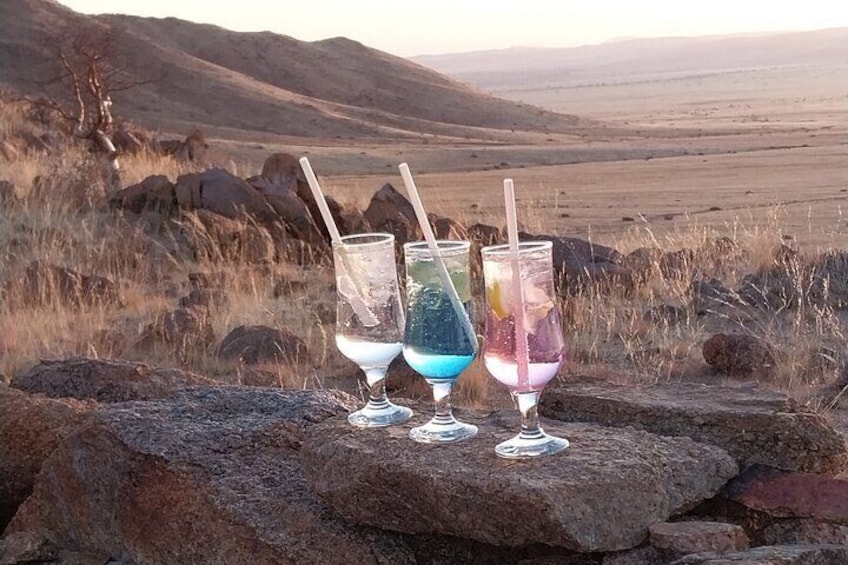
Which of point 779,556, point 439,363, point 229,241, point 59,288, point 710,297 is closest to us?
point 779,556

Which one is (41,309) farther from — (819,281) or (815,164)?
(815,164)

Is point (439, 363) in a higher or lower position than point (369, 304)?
lower

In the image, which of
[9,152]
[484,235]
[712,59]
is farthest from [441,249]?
[712,59]

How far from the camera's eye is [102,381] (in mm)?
3936

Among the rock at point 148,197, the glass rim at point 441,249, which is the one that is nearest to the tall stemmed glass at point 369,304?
the glass rim at point 441,249

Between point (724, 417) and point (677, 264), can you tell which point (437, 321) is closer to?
point (724, 417)

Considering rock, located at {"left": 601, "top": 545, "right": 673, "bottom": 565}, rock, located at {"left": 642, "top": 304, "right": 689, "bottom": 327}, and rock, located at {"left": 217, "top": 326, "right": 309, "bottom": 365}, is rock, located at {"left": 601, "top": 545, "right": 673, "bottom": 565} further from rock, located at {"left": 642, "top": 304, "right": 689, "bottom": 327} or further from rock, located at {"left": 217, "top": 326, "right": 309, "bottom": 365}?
rock, located at {"left": 642, "top": 304, "right": 689, "bottom": 327}

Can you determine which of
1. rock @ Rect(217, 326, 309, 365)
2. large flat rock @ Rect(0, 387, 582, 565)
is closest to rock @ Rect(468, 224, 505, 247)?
rock @ Rect(217, 326, 309, 365)

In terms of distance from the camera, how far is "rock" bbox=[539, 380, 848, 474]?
8.86 feet

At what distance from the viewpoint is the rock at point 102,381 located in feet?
12.6

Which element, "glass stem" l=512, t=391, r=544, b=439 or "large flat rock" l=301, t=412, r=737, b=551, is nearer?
"large flat rock" l=301, t=412, r=737, b=551

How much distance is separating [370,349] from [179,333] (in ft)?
12.4

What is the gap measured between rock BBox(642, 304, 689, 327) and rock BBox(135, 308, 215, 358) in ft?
7.91

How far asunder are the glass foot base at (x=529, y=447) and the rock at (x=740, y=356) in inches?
125
